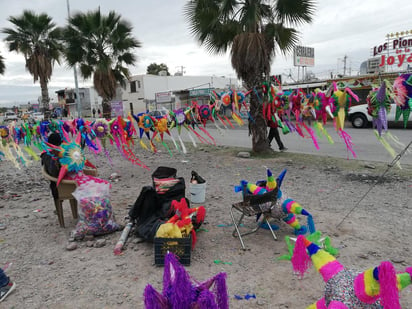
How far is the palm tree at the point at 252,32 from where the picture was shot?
25.6 ft

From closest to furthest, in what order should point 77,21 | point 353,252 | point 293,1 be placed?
point 353,252, point 293,1, point 77,21

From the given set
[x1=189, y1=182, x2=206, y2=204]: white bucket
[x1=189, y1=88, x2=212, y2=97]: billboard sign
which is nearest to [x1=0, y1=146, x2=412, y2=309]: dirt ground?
[x1=189, y1=182, x2=206, y2=204]: white bucket

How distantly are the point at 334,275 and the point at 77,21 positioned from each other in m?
14.6

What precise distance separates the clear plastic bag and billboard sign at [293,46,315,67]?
2478cm

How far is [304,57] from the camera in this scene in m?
26.4

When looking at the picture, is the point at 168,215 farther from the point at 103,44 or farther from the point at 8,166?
the point at 103,44

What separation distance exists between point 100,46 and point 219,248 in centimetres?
1277

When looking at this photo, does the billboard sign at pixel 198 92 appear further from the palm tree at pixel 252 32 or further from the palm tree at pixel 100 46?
the palm tree at pixel 252 32

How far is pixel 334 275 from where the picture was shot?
1741 mm

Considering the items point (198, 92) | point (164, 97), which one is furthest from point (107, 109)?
point (164, 97)

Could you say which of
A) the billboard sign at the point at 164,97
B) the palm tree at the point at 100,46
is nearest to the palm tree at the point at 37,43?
the palm tree at the point at 100,46

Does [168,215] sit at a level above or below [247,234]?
above

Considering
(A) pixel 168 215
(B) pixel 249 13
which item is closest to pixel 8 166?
(A) pixel 168 215

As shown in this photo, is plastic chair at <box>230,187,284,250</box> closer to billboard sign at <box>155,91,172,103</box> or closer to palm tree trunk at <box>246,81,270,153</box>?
palm tree trunk at <box>246,81,270,153</box>
